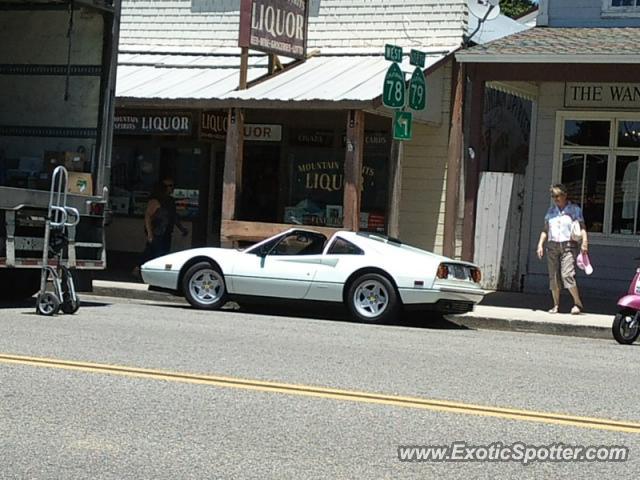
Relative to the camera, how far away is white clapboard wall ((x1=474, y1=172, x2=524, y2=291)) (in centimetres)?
1895

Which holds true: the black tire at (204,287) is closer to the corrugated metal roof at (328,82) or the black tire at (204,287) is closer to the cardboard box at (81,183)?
the cardboard box at (81,183)

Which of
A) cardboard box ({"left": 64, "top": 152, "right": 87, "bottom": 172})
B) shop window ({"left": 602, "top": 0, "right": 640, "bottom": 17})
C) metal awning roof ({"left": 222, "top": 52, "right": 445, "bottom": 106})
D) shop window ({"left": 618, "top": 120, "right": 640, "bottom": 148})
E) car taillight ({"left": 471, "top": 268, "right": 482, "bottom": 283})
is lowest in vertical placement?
car taillight ({"left": 471, "top": 268, "right": 482, "bottom": 283})

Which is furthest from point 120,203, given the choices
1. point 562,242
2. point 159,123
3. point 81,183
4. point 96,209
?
point 562,242

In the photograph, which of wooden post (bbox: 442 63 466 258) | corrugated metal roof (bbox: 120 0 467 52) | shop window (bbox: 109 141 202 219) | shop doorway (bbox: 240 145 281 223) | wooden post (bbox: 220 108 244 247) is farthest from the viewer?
shop window (bbox: 109 141 202 219)

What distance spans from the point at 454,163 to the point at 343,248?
410cm

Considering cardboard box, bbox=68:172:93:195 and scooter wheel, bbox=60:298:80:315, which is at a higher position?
cardboard box, bbox=68:172:93:195

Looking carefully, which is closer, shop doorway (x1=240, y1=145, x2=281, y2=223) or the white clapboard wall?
the white clapboard wall

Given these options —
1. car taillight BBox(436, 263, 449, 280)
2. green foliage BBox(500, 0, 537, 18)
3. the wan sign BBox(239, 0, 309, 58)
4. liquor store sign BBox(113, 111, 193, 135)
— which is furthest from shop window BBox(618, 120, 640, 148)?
green foliage BBox(500, 0, 537, 18)

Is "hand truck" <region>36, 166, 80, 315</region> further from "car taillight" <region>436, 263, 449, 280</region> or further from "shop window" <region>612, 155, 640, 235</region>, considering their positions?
"shop window" <region>612, 155, 640, 235</region>

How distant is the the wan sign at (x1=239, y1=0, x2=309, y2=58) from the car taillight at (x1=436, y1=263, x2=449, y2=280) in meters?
5.44

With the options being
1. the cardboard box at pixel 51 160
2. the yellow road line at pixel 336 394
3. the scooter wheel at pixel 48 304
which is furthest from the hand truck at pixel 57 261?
the yellow road line at pixel 336 394

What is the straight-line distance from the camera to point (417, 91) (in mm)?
16453

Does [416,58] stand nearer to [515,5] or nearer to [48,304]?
[48,304]

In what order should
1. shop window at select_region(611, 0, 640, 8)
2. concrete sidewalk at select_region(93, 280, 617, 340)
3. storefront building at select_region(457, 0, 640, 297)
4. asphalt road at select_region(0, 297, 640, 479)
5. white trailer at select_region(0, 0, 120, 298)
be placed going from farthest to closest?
1. shop window at select_region(611, 0, 640, 8)
2. storefront building at select_region(457, 0, 640, 297)
3. concrete sidewalk at select_region(93, 280, 617, 340)
4. white trailer at select_region(0, 0, 120, 298)
5. asphalt road at select_region(0, 297, 640, 479)
